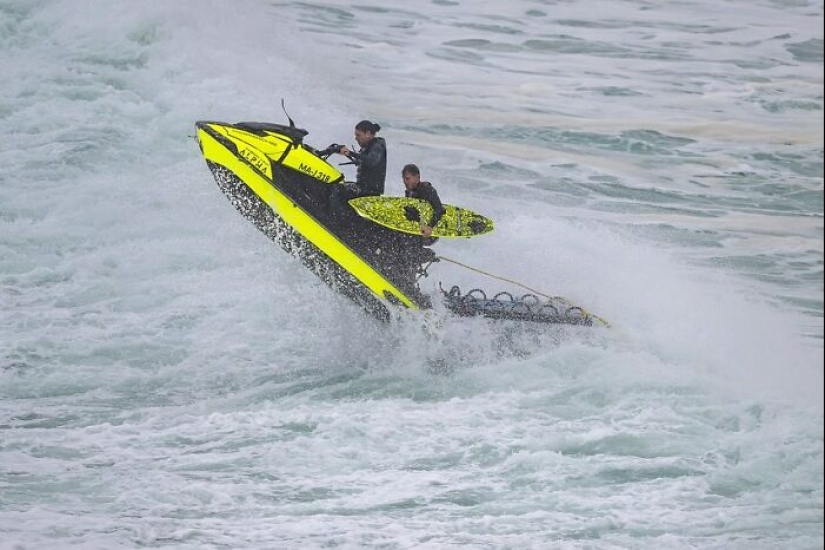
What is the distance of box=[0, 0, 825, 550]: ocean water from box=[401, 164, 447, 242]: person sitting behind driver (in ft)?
2.72

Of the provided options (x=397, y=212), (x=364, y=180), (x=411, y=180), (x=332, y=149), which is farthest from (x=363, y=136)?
(x=397, y=212)

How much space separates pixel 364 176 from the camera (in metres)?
9.75

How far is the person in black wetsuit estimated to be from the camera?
9664 millimetres

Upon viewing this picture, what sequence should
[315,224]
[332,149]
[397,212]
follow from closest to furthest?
1. [332,149]
2. [397,212]
3. [315,224]

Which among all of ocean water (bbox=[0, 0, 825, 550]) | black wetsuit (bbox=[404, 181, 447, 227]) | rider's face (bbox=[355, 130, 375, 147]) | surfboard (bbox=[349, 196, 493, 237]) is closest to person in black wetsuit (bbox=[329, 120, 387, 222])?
rider's face (bbox=[355, 130, 375, 147])

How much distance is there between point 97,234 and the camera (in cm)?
1272

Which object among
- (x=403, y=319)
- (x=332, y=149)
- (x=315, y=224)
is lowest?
(x=403, y=319)

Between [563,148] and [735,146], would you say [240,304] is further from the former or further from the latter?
[735,146]

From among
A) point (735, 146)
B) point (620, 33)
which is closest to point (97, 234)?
point (735, 146)

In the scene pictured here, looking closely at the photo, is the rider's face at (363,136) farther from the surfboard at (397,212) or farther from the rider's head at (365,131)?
the surfboard at (397,212)

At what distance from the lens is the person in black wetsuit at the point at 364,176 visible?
966cm

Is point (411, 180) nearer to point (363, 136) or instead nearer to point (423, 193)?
point (423, 193)

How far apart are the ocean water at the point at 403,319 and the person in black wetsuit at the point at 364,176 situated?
37.4 inches

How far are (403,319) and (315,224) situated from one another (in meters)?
1.06
